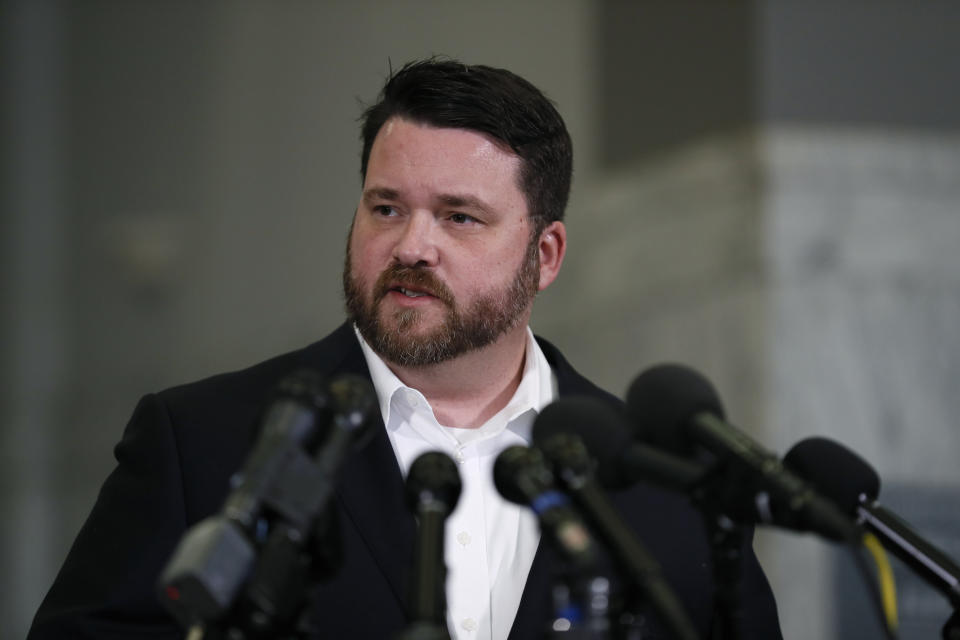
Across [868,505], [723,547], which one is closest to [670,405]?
[723,547]

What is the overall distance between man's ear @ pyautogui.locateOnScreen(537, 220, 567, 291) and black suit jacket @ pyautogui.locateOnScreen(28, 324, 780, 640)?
0.48 m

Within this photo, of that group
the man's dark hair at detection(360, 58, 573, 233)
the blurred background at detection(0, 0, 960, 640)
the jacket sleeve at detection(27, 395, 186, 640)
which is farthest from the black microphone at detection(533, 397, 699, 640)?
the blurred background at detection(0, 0, 960, 640)

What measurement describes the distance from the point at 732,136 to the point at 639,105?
61cm

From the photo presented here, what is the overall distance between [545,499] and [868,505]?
0.55 m

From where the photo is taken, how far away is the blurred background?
4195 mm

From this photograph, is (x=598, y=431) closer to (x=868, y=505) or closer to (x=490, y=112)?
(x=868, y=505)

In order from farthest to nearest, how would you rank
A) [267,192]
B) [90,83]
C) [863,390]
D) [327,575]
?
[90,83] → [267,192] → [863,390] → [327,575]

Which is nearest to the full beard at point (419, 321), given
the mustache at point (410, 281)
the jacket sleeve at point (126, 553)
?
the mustache at point (410, 281)

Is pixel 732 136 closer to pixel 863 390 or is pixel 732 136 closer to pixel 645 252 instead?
pixel 645 252

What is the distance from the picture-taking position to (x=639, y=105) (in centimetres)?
488

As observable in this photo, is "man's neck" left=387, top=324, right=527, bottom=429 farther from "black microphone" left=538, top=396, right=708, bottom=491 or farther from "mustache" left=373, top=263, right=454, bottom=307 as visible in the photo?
"black microphone" left=538, top=396, right=708, bottom=491

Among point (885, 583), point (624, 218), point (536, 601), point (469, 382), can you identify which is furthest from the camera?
point (624, 218)

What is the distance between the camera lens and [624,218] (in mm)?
4844

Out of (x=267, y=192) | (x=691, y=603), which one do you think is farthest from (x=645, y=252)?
(x=267, y=192)
